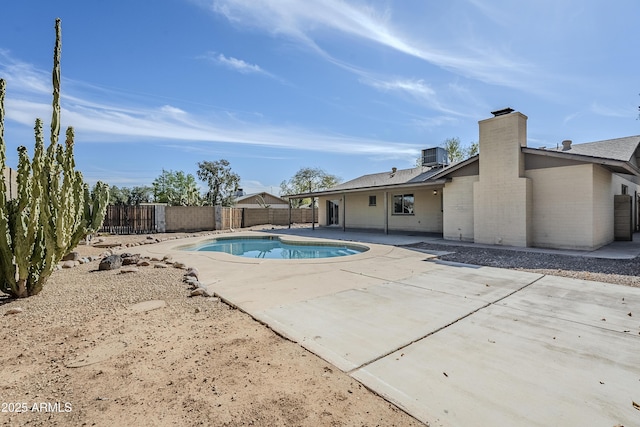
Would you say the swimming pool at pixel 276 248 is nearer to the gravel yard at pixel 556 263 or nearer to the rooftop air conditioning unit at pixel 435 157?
the gravel yard at pixel 556 263

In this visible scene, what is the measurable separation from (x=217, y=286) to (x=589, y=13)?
41.9 ft

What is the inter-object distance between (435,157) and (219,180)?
903 inches

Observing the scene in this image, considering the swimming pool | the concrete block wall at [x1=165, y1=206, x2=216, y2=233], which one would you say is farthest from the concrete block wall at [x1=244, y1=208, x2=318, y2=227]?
the swimming pool

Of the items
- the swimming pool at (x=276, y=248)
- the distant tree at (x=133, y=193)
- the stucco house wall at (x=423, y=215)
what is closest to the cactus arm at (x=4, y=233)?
the swimming pool at (x=276, y=248)

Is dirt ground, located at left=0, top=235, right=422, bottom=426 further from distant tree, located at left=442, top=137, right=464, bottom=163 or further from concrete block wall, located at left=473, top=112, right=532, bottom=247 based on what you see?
distant tree, located at left=442, top=137, right=464, bottom=163

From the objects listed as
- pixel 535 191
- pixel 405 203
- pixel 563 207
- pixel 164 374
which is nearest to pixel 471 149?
pixel 405 203

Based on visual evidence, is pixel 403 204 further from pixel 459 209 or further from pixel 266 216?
pixel 266 216

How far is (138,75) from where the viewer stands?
10.5 metres

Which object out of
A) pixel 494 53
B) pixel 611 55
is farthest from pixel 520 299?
pixel 611 55

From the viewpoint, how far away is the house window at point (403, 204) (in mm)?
16656

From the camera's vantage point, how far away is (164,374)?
2502mm

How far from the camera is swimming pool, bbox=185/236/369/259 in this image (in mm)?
11633

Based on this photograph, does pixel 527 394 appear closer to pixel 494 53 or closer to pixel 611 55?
pixel 494 53

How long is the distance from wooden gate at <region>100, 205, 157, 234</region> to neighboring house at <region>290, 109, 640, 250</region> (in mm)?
16628
